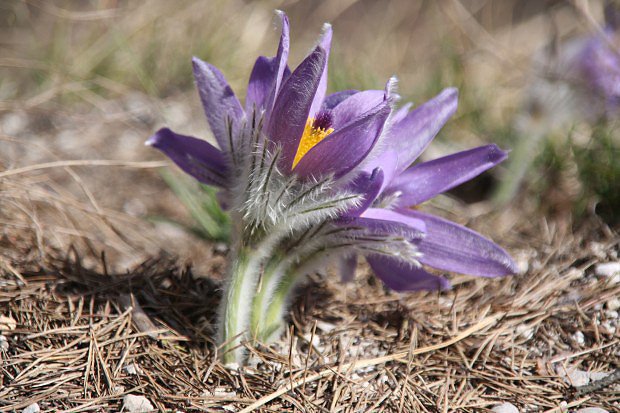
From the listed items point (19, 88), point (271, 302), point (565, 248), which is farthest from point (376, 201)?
point (19, 88)

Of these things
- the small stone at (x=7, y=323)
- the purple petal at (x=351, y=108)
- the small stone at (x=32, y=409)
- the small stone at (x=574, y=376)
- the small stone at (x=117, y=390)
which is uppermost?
the purple petal at (x=351, y=108)

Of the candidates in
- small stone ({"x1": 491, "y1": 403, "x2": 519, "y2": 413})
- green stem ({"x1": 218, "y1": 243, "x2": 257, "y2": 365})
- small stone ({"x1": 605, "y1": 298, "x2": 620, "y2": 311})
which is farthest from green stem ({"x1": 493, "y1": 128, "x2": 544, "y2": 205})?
green stem ({"x1": 218, "y1": 243, "x2": 257, "y2": 365})

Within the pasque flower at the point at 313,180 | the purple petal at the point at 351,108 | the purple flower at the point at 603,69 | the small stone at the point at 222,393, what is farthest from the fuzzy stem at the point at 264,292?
the purple flower at the point at 603,69

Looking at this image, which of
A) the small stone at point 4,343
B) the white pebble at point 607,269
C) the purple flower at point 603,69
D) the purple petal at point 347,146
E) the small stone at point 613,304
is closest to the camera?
the purple petal at point 347,146

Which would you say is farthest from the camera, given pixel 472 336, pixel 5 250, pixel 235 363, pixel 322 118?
pixel 5 250

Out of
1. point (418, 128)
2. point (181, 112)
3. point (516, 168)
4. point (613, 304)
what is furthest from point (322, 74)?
point (181, 112)

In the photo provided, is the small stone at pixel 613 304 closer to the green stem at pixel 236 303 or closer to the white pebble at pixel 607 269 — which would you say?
the white pebble at pixel 607 269

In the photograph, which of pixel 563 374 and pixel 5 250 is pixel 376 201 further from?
pixel 5 250
